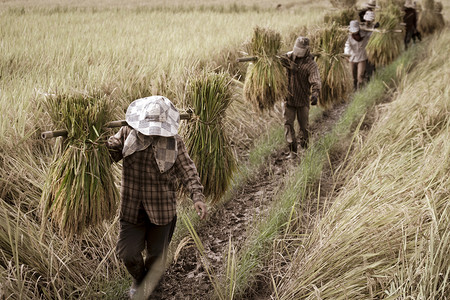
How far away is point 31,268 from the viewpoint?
2.51m

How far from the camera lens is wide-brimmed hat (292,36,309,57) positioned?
443 centimetres

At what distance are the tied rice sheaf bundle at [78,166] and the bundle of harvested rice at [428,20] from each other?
42.3ft

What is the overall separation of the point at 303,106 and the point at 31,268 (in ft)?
10.7

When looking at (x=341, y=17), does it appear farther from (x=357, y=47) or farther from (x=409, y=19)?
(x=409, y=19)

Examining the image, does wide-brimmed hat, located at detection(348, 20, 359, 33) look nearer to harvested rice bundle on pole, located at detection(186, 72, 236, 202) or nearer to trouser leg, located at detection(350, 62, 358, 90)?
trouser leg, located at detection(350, 62, 358, 90)

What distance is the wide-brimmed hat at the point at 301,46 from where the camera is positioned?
14.5 ft

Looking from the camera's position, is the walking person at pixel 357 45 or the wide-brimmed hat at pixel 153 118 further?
the walking person at pixel 357 45

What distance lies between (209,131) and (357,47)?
186 inches

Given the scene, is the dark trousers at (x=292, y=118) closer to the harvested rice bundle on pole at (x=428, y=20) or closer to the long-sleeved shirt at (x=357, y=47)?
the long-sleeved shirt at (x=357, y=47)

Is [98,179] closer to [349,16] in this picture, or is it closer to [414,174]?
[414,174]

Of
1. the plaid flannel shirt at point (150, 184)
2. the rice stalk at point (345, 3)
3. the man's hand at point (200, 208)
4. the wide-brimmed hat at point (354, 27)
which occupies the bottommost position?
the man's hand at point (200, 208)

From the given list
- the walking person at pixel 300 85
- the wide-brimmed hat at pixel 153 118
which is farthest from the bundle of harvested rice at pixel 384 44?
the wide-brimmed hat at pixel 153 118

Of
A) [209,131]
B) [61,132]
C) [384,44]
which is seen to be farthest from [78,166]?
[384,44]

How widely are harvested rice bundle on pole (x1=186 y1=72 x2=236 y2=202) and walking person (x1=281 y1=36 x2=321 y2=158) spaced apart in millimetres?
1631
